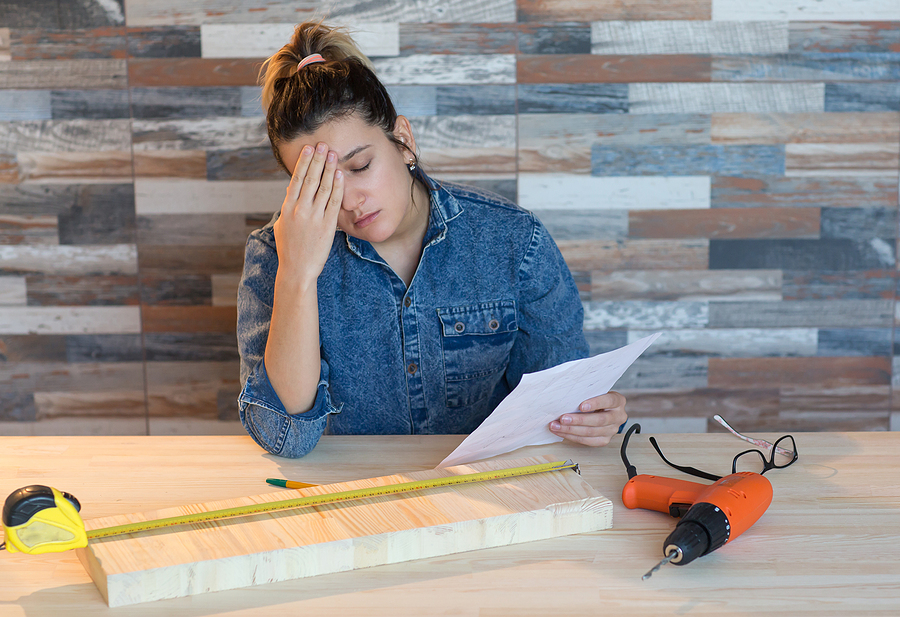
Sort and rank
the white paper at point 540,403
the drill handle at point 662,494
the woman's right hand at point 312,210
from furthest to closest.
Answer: the woman's right hand at point 312,210 → the white paper at point 540,403 → the drill handle at point 662,494

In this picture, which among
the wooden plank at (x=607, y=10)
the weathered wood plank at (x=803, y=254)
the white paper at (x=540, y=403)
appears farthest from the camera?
the weathered wood plank at (x=803, y=254)

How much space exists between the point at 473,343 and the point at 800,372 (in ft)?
4.14

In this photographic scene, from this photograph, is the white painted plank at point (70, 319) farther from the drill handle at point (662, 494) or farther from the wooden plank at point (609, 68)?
the drill handle at point (662, 494)

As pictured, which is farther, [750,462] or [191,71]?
[191,71]

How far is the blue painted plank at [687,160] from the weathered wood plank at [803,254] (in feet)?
0.67

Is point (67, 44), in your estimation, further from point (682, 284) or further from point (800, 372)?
point (800, 372)

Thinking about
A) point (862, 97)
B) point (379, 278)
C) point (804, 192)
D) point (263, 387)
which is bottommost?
point (263, 387)

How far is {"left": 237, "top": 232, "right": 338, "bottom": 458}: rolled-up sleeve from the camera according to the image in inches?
42.6

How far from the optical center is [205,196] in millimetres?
2084

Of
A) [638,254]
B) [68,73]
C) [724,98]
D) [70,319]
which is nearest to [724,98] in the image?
[724,98]

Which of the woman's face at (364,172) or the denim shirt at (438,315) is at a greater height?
the woman's face at (364,172)

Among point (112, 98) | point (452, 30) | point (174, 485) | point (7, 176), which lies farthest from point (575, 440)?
point (7, 176)

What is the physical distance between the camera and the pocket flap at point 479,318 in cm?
136

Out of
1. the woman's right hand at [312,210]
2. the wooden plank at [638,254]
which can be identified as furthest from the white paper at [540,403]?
the wooden plank at [638,254]
